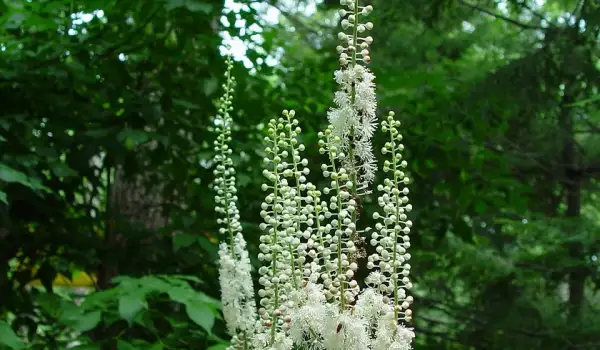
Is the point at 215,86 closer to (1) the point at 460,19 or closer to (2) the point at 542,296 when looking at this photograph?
(1) the point at 460,19

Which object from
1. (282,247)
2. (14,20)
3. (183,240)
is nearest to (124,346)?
(183,240)

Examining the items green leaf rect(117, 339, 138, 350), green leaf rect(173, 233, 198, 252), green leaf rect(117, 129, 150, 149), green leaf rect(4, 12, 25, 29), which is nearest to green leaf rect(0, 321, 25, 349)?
green leaf rect(117, 339, 138, 350)

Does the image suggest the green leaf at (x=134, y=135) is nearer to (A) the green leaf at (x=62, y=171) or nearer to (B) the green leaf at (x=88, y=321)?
(A) the green leaf at (x=62, y=171)

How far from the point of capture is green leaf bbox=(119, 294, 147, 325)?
2494 millimetres

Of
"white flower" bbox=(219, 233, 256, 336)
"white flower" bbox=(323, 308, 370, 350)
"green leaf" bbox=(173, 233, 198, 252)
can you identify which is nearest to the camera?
"white flower" bbox=(323, 308, 370, 350)

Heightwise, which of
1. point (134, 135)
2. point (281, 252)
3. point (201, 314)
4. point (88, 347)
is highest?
point (134, 135)

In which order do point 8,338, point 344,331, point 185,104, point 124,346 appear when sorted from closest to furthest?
point 344,331, point 8,338, point 124,346, point 185,104

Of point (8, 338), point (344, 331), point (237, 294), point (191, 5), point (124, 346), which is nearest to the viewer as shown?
point (344, 331)

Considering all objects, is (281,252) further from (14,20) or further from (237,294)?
(14,20)

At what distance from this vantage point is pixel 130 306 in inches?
99.8

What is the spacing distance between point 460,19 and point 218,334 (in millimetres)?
3443

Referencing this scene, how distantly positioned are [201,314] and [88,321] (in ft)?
1.50

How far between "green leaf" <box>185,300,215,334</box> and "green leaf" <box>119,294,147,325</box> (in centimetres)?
17

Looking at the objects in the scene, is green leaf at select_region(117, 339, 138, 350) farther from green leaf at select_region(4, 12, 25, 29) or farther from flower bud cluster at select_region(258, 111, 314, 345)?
green leaf at select_region(4, 12, 25, 29)
